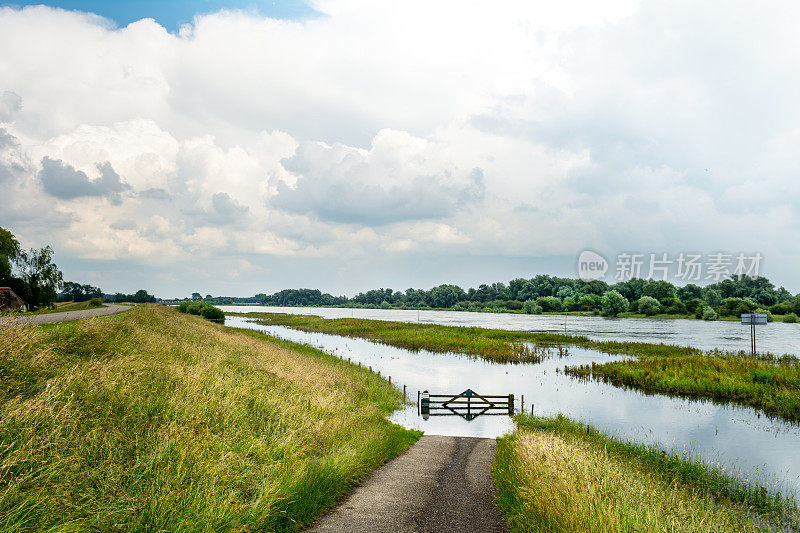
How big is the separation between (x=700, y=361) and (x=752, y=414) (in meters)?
12.9

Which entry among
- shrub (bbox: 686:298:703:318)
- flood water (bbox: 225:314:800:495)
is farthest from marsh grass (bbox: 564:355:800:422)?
shrub (bbox: 686:298:703:318)

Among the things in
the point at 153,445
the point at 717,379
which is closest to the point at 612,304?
the point at 717,379

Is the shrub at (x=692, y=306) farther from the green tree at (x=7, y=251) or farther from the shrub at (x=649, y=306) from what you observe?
the green tree at (x=7, y=251)

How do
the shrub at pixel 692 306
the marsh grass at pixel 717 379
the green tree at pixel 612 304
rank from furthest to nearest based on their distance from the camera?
the shrub at pixel 692 306
the green tree at pixel 612 304
the marsh grass at pixel 717 379

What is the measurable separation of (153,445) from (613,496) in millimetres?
10065

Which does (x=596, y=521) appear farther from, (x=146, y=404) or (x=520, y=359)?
(x=520, y=359)

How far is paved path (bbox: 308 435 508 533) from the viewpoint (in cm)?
976

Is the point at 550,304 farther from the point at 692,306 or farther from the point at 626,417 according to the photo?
the point at 626,417

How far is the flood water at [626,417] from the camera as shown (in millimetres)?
19766

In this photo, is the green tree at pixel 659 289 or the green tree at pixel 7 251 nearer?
the green tree at pixel 7 251

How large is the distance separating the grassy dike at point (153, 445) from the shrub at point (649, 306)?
152 m

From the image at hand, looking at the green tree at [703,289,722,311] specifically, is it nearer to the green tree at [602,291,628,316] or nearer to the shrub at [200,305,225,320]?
the green tree at [602,291,628,316]

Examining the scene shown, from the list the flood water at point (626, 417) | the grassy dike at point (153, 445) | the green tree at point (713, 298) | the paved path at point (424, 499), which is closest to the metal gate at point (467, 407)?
the flood water at point (626, 417)

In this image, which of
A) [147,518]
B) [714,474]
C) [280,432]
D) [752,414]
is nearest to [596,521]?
[147,518]
